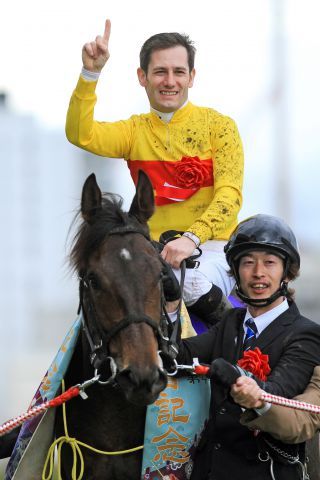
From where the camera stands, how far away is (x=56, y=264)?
1967 centimetres

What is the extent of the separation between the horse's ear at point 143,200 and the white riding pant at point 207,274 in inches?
24.0

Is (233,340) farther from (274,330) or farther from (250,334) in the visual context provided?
(274,330)

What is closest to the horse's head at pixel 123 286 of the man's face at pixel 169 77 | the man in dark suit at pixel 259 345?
the man in dark suit at pixel 259 345

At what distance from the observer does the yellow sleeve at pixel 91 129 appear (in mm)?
5781

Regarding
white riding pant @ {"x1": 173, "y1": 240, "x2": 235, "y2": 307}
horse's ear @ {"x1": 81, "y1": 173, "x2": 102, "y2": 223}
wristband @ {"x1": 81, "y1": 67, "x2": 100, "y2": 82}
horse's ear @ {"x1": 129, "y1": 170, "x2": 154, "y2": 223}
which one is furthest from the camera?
wristband @ {"x1": 81, "y1": 67, "x2": 100, "y2": 82}

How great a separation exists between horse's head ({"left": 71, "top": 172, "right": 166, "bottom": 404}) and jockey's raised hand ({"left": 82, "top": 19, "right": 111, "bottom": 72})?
0.98m

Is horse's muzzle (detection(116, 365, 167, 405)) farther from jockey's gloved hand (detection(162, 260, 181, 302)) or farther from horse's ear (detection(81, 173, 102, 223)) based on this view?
horse's ear (detection(81, 173, 102, 223))

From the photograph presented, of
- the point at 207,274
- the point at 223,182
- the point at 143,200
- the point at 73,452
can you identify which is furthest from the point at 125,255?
the point at 223,182

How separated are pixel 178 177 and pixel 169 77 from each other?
605mm

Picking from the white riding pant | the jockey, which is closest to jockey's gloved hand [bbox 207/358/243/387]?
the white riding pant

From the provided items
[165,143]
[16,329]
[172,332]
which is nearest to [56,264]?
[16,329]

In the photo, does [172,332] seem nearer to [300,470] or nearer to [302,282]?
[300,470]

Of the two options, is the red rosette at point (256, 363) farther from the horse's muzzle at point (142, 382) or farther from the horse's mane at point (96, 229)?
the horse's mane at point (96, 229)

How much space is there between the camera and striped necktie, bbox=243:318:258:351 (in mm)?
4871
